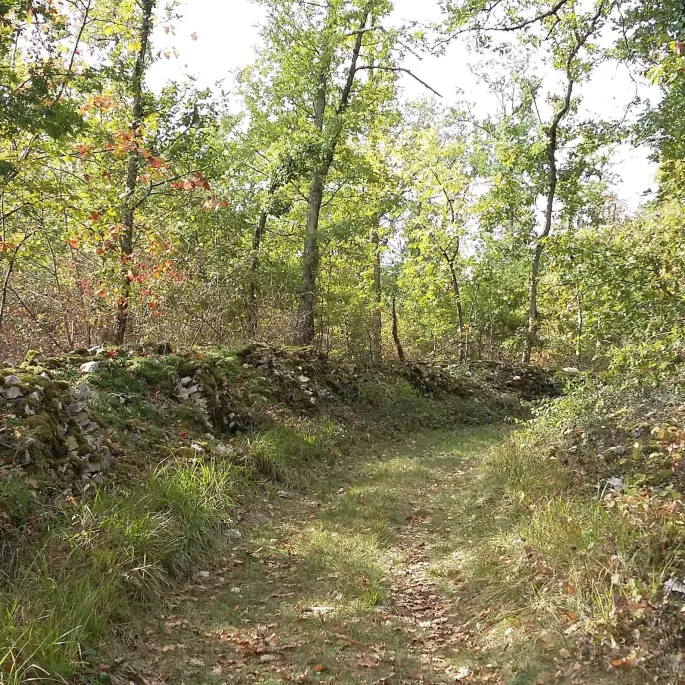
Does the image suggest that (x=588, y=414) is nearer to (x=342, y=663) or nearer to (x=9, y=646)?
(x=342, y=663)

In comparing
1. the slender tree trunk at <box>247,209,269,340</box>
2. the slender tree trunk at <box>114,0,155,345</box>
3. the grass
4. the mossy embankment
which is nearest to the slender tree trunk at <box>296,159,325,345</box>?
the slender tree trunk at <box>247,209,269,340</box>

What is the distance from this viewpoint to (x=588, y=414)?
6.60 m

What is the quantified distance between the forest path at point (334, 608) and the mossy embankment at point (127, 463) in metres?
0.37

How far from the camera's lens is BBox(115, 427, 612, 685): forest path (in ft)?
11.6

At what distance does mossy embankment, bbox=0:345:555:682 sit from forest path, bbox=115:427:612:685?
14.5 inches

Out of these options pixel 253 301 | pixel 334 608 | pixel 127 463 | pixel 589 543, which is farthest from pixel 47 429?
pixel 253 301

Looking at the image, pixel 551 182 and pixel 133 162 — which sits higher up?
pixel 551 182

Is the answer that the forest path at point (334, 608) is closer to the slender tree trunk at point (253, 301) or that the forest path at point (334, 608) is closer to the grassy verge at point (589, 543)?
the grassy verge at point (589, 543)

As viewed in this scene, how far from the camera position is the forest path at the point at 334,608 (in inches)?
139

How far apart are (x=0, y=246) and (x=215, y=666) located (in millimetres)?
5408

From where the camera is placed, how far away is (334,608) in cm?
433

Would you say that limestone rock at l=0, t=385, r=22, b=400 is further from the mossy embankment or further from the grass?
the grass

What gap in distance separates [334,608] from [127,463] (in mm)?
2933

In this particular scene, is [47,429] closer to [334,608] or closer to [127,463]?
[127,463]
